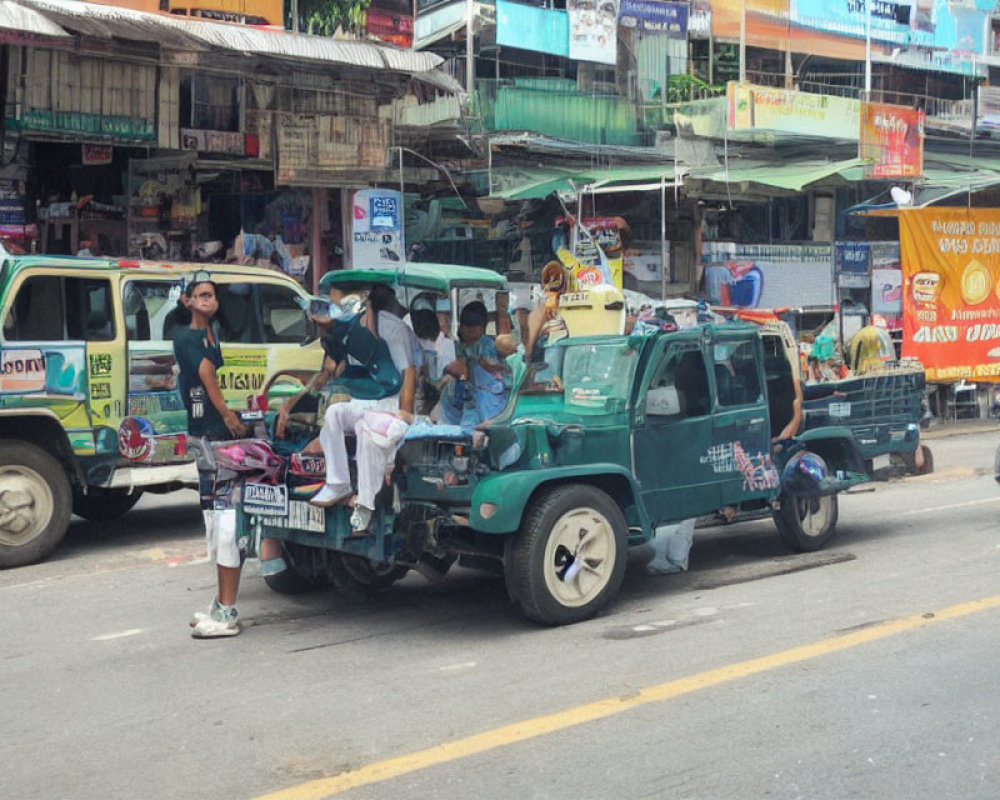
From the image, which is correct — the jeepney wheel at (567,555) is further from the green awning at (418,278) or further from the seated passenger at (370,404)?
the green awning at (418,278)

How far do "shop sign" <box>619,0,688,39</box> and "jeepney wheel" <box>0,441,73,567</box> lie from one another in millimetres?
17269

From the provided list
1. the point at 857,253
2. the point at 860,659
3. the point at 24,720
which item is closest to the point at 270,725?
the point at 24,720

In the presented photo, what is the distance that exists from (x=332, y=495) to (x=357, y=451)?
0.31 meters

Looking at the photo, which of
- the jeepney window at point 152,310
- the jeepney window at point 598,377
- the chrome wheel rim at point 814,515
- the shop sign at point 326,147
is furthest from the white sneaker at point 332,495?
the shop sign at point 326,147

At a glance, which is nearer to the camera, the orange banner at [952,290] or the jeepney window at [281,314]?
the jeepney window at [281,314]

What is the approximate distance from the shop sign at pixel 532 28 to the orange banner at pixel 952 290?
6.99 m

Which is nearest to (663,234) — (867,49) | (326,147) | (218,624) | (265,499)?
(326,147)

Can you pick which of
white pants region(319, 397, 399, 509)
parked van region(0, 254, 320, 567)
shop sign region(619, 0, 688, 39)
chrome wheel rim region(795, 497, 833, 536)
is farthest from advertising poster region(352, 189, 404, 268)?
white pants region(319, 397, 399, 509)

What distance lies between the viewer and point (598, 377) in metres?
8.16

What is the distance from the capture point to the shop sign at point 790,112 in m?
22.8

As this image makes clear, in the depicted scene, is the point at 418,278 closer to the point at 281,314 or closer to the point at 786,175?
the point at 281,314

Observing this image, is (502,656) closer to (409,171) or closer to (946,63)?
(409,171)

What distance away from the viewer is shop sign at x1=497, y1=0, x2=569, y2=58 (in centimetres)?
2256

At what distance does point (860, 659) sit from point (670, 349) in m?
2.34
